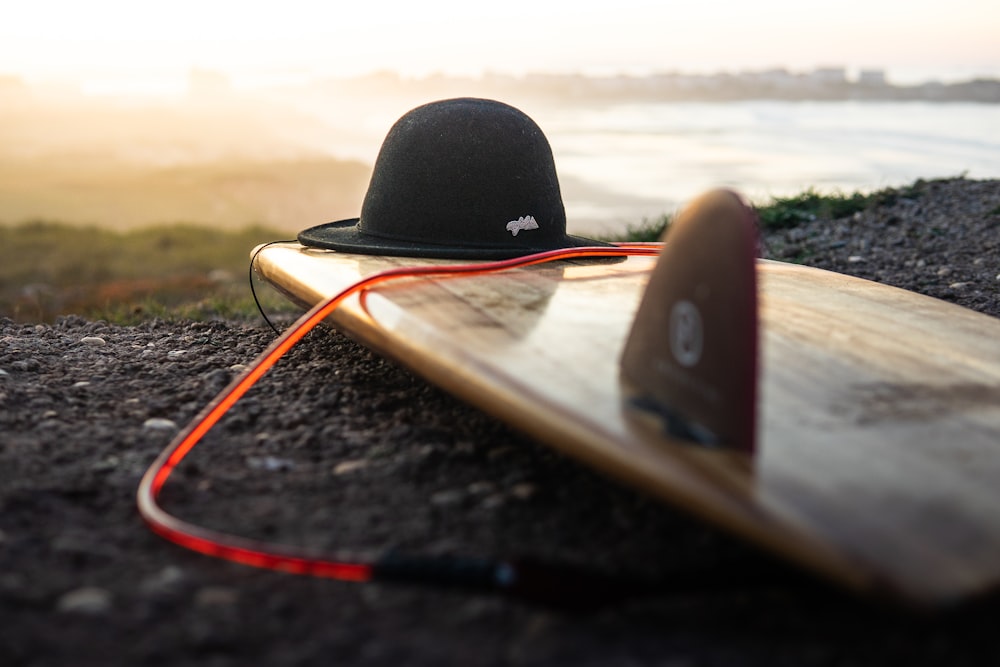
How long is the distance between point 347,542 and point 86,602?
40cm

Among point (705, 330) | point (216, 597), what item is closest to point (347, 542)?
point (216, 597)

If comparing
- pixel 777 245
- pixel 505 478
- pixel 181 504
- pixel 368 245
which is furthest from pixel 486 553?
pixel 777 245

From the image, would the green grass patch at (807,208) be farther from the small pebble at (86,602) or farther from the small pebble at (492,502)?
the small pebble at (86,602)

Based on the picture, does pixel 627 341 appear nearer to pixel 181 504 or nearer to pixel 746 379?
pixel 746 379

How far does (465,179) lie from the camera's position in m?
2.69

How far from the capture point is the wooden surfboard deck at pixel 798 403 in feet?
3.85

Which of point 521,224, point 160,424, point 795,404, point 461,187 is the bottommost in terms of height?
point 160,424

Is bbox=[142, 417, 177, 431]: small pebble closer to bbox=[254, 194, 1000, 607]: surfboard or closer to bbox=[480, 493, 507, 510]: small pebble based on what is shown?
bbox=[254, 194, 1000, 607]: surfboard

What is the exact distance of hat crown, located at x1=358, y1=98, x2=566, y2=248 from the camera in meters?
2.69

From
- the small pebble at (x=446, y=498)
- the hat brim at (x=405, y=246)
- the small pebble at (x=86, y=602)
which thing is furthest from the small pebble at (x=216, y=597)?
the hat brim at (x=405, y=246)

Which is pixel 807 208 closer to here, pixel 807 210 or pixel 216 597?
pixel 807 210

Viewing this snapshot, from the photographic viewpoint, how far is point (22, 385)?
243 cm

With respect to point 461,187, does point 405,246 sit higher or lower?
lower

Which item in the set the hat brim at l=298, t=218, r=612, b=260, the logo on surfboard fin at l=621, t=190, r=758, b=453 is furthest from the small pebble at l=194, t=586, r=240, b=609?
the hat brim at l=298, t=218, r=612, b=260
